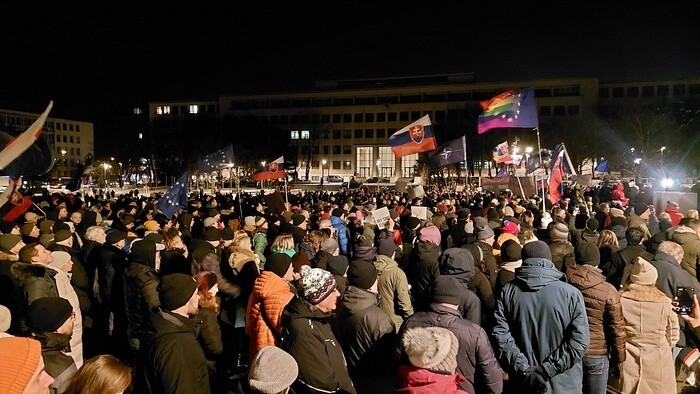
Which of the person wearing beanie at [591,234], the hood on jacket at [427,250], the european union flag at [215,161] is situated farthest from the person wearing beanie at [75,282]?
the european union flag at [215,161]

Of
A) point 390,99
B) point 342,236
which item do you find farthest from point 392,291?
point 390,99

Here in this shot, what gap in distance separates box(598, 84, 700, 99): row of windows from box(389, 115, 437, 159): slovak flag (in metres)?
81.8

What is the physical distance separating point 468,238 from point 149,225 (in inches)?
213

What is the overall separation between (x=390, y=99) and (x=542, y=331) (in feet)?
328

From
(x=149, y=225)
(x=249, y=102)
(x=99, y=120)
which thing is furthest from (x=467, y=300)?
(x=99, y=120)

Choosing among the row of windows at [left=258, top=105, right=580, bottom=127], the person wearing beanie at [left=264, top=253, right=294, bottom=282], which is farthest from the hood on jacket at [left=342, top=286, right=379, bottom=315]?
the row of windows at [left=258, top=105, right=580, bottom=127]

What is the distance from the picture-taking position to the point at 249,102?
365ft

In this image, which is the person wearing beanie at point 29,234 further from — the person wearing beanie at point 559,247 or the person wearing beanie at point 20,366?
the person wearing beanie at point 559,247

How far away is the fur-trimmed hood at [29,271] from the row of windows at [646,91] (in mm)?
95318

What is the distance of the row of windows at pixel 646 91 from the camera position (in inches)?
3317

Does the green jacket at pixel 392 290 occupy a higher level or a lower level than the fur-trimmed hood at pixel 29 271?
lower

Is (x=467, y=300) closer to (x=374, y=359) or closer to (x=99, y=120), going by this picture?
(x=374, y=359)

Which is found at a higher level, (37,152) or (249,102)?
(249,102)

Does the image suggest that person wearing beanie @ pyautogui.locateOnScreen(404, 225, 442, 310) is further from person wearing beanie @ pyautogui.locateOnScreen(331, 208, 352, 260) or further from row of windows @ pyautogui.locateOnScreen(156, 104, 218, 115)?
row of windows @ pyautogui.locateOnScreen(156, 104, 218, 115)
